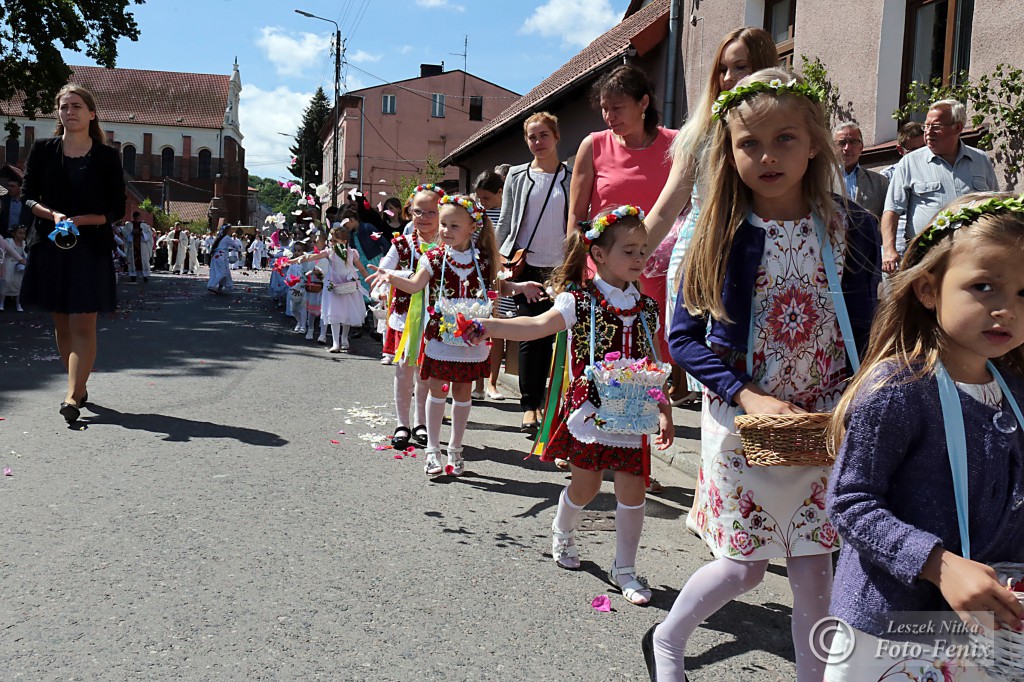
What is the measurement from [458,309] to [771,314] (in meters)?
3.01

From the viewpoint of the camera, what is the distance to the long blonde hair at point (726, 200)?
2.66m

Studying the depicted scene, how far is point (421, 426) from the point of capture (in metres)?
6.91

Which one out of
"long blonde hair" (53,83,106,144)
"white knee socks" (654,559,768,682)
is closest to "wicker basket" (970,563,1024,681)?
"white knee socks" (654,559,768,682)

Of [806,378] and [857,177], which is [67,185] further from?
[806,378]

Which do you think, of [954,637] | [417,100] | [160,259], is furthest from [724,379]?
[417,100]

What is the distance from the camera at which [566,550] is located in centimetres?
429

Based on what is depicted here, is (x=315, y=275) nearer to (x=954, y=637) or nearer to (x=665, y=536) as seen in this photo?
(x=665, y=536)

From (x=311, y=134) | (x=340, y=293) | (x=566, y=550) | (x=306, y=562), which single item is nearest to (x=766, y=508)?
(x=566, y=550)

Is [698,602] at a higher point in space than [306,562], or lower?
higher

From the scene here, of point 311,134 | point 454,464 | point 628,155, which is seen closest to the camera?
point 628,155

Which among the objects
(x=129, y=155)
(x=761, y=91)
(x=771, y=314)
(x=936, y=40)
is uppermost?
(x=129, y=155)

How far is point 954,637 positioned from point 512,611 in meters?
2.07

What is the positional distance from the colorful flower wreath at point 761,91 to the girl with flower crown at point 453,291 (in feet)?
10.1

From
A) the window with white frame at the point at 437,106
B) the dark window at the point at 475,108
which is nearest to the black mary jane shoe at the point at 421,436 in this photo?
the dark window at the point at 475,108
